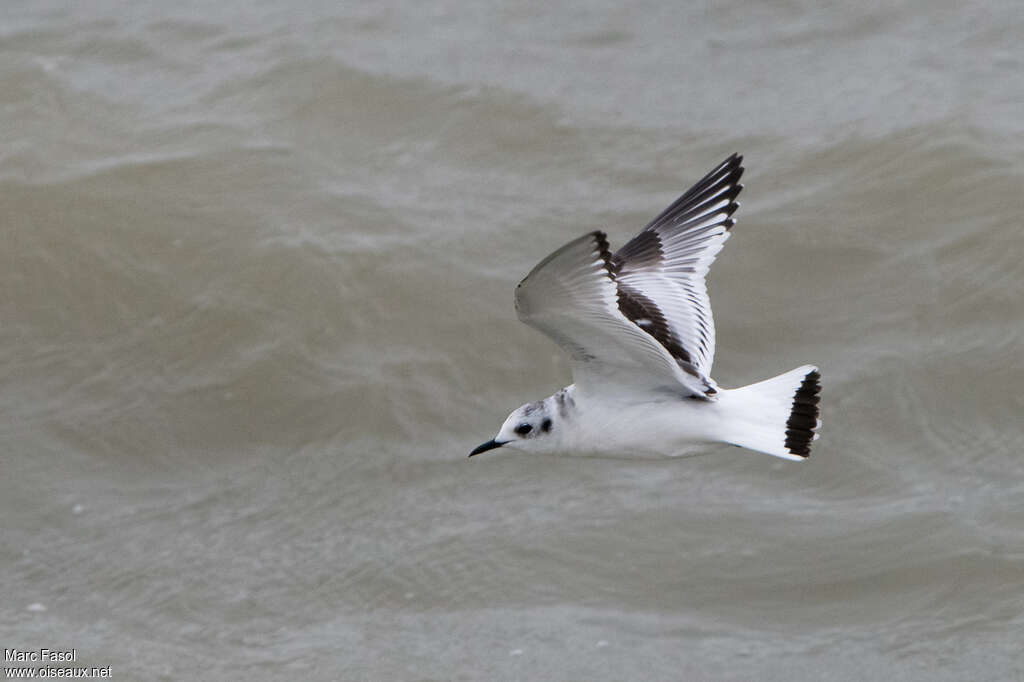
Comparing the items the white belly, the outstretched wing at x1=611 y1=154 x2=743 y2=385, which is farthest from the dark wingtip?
the outstretched wing at x1=611 y1=154 x2=743 y2=385

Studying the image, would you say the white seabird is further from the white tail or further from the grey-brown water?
the grey-brown water

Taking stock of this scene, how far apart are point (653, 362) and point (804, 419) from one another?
0.51 metres

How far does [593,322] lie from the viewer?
15.5 ft

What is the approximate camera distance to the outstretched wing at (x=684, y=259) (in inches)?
215

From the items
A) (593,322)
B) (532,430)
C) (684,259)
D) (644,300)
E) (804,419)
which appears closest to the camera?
(593,322)

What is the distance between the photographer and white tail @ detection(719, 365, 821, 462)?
15.9ft

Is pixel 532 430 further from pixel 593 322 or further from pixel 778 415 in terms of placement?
pixel 778 415

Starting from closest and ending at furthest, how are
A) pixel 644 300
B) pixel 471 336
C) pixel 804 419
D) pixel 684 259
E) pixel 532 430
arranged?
pixel 804 419 < pixel 532 430 < pixel 644 300 < pixel 684 259 < pixel 471 336

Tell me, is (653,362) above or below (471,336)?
above

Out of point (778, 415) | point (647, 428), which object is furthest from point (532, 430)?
point (778, 415)

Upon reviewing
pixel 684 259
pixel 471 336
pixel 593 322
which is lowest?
pixel 471 336

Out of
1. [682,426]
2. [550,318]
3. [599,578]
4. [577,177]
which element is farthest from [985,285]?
[550,318]

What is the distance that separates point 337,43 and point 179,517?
4.15 metres

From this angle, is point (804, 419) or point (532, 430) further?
point (532, 430)
